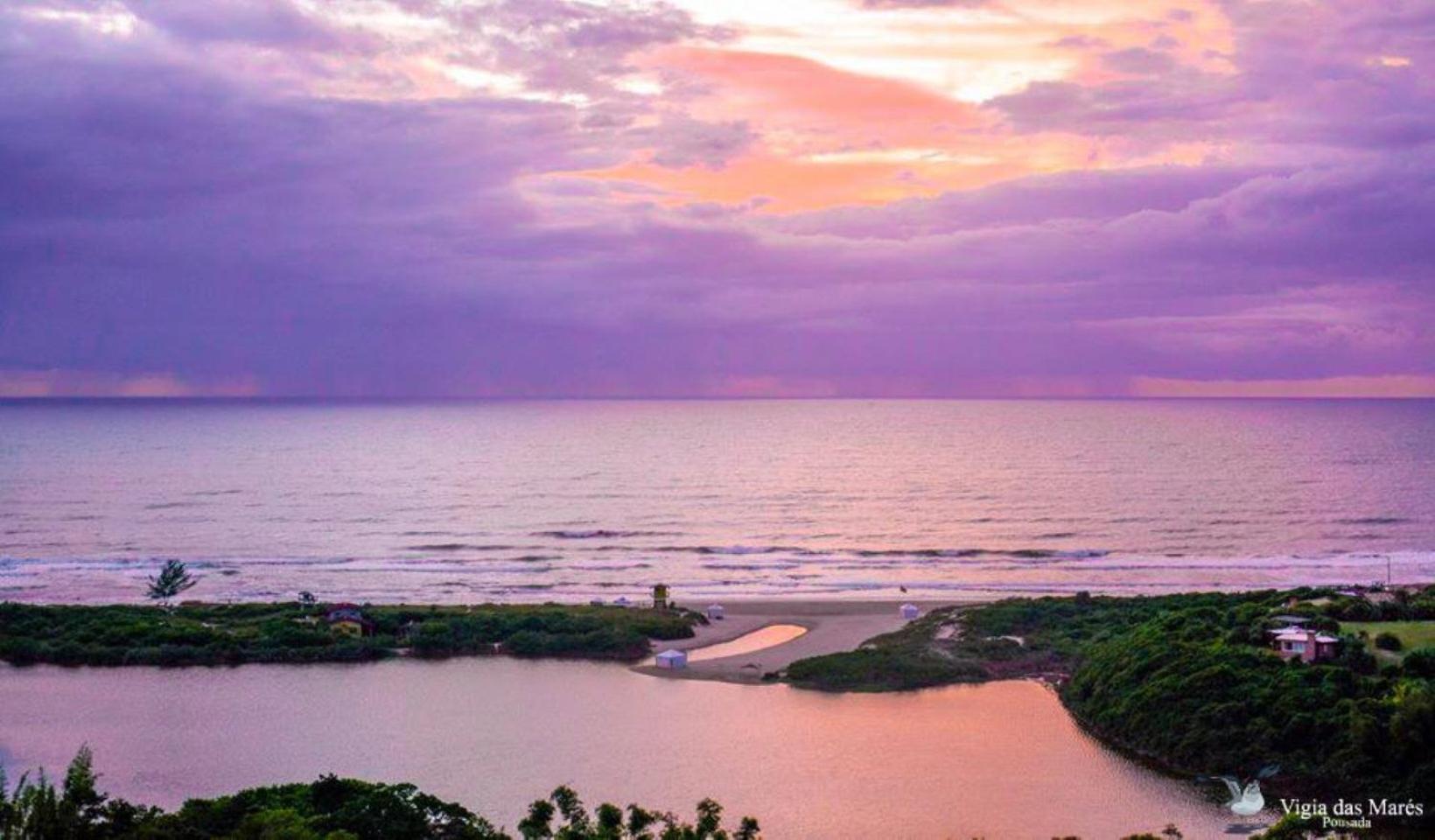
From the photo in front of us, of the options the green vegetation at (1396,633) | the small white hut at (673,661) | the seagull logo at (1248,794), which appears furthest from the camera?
the small white hut at (673,661)

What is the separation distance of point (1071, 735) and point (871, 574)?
42.6m

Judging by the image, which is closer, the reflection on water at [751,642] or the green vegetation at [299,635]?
the green vegetation at [299,635]

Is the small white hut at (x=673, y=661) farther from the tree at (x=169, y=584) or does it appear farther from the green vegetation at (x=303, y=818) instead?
the tree at (x=169, y=584)

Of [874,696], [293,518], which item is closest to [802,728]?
[874,696]

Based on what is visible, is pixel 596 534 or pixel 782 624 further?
pixel 596 534

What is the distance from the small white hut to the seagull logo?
75.8ft

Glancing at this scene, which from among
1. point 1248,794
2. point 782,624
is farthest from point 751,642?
point 1248,794

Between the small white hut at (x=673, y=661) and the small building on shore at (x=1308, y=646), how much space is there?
22.7 m

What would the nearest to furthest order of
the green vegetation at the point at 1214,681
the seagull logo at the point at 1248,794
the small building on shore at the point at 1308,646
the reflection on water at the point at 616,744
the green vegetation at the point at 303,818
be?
the green vegetation at the point at 303,818, the seagull logo at the point at 1248,794, the green vegetation at the point at 1214,681, the reflection on water at the point at 616,744, the small building on shore at the point at 1308,646

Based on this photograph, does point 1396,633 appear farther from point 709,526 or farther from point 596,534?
point 709,526

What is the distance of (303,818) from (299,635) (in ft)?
97.6

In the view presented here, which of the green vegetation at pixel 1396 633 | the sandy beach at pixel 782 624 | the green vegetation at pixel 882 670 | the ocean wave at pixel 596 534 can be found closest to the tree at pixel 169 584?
the sandy beach at pixel 782 624

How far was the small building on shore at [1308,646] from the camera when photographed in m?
37.9

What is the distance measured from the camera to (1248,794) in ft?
105
